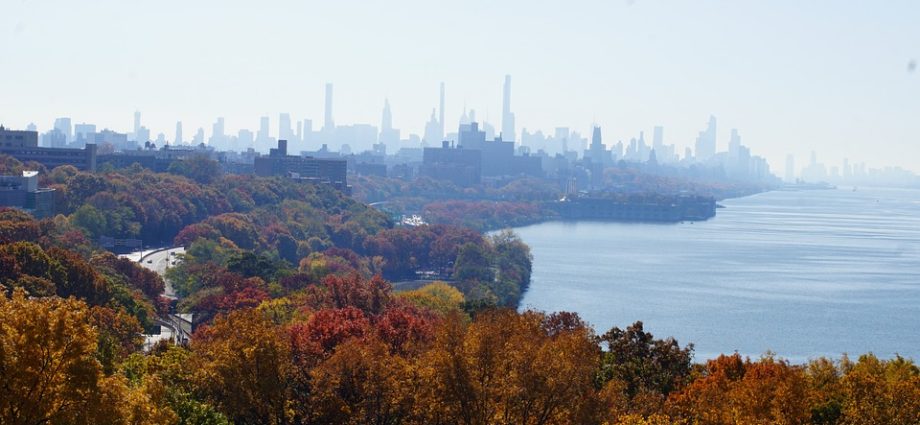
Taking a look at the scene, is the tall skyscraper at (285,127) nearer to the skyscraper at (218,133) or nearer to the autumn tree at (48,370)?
the skyscraper at (218,133)

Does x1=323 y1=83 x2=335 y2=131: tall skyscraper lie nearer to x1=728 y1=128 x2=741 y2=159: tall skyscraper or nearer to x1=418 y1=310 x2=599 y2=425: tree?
x1=728 y1=128 x2=741 y2=159: tall skyscraper

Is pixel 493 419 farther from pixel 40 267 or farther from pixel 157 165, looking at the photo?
pixel 157 165

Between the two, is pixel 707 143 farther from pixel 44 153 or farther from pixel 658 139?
pixel 44 153

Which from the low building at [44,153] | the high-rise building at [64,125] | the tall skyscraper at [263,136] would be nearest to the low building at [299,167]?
the low building at [44,153]

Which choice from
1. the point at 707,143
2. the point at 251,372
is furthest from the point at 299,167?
the point at 707,143

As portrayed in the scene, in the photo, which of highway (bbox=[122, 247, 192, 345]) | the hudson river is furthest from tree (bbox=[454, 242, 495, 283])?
highway (bbox=[122, 247, 192, 345])

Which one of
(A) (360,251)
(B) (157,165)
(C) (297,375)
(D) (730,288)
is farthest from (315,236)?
(C) (297,375)
